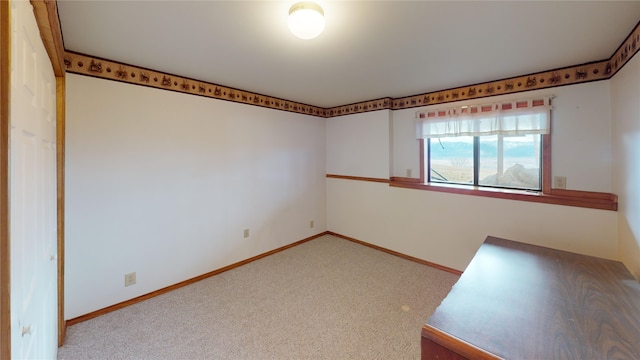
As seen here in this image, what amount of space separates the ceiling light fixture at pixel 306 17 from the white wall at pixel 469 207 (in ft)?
8.26

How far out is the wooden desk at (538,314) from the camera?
38.4 inches

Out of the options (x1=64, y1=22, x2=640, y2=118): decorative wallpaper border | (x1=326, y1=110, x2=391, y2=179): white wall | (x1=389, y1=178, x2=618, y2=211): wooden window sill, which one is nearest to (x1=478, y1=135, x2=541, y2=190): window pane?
(x1=389, y1=178, x2=618, y2=211): wooden window sill

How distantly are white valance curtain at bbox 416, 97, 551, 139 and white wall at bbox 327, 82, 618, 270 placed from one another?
11cm

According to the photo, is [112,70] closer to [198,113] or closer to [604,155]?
[198,113]

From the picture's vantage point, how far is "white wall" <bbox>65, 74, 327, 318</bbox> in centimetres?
214

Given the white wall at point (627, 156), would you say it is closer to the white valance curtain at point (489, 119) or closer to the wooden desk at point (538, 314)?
the wooden desk at point (538, 314)

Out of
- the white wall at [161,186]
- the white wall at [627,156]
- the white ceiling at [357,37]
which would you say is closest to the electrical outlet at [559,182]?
the white wall at [627,156]

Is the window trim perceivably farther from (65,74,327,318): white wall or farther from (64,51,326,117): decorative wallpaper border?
(64,51,326,117): decorative wallpaper border

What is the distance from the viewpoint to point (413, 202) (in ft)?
11.3

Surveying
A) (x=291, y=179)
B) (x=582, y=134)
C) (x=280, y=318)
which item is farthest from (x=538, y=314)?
(x=291, y=179)

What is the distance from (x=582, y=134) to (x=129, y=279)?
14.9 feet

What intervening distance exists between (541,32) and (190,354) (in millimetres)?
3360

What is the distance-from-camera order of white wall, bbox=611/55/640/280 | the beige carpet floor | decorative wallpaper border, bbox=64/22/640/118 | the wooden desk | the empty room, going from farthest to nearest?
decorative wallpaper border, bbox=64/22/640/118, the beige carpet floor, white wall, bbox=611/55/640/280, the empty room, the wooden desk

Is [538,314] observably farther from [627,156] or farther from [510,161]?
[510,161]
